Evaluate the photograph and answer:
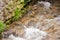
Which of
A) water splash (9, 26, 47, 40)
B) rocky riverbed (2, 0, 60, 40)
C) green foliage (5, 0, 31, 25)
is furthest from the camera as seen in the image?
green foliage (5, 0, 31, 25)

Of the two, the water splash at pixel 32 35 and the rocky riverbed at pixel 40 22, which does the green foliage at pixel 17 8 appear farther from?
the water splash at pixel 32 35

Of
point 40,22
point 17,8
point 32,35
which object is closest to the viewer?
point 32,35

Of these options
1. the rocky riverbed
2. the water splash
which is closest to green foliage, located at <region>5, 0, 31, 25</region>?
the rocky riverbed

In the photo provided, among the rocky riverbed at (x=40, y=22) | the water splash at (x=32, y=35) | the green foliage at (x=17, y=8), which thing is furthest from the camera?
the green foliage at (x=17, y=8)

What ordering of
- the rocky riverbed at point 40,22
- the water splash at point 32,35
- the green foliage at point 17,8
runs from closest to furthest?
the water splash at point 32,35, the rocky riverbed at point 40,22, the green foliage at point 17,8

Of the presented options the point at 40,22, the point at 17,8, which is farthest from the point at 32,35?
the point at 17,8

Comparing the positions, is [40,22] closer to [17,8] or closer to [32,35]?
[32,35]

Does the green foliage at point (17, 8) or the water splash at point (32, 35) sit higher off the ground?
the green foliage at point (17, 8)

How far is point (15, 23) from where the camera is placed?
7.32 metres

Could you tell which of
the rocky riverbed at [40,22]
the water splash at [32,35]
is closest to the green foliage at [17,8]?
the rocky riverbed at [40,22]

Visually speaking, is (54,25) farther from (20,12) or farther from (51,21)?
(20,12)

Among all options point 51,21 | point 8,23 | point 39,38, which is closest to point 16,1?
point 8,23

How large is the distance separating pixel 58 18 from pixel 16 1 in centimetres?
182

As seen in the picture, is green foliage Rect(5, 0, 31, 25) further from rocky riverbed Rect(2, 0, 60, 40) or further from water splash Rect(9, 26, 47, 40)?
water splash Rect(9, 26, 47, 40)
